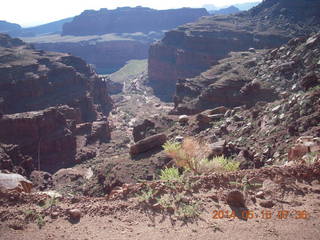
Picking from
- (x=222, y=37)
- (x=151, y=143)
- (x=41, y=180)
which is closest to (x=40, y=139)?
(x=41, y=180)

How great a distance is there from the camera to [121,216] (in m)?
6.22

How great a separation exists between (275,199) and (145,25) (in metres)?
161

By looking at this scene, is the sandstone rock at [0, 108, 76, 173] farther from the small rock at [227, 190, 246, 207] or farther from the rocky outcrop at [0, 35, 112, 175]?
the small rock at [227, 190, 246, 207]

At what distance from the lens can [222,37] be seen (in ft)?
223

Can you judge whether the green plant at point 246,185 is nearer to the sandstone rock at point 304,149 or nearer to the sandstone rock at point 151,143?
the sandstone rock at point 304,149

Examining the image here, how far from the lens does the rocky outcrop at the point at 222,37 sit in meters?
63.2

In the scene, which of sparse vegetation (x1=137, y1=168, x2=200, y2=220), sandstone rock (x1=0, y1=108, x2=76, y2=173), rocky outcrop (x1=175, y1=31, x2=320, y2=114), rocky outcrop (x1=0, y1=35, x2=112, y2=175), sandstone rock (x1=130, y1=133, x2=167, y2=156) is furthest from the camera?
rocky outcrop (x1=0, y1=35, x2=112, y2=175)

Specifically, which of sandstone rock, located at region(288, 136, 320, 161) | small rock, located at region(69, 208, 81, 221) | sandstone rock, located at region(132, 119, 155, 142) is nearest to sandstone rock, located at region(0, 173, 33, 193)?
small rock, located at region(69, 208, 81, 221)

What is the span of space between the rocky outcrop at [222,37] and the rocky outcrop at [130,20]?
79102 millimetres

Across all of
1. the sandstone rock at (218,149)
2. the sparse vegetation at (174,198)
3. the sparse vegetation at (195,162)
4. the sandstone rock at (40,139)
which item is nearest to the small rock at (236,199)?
the sparse vegetation at (174,198)

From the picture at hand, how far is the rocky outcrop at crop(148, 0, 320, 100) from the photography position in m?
63.2

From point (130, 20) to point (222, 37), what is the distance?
102701mm

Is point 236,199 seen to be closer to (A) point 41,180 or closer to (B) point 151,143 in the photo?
(B) point 151,143

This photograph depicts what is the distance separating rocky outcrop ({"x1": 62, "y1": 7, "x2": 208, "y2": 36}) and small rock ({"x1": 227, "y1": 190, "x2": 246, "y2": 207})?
156439mm
